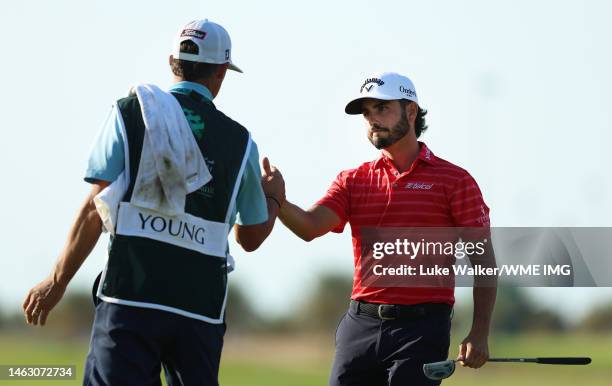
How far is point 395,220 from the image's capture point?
934 centimetres

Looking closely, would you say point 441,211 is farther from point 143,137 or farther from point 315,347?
point 315,347

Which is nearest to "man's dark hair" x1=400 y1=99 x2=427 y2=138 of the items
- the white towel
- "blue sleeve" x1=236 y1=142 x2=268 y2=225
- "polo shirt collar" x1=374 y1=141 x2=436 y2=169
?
"polo shirt collar" x1=374 y1=141 x2=436 y2=169

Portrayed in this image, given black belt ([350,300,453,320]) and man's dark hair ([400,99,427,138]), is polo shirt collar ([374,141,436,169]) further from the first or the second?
black belt ([350,300,453,320])

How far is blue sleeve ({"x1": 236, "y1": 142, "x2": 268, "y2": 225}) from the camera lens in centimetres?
766

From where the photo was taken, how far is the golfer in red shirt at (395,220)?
9.19m

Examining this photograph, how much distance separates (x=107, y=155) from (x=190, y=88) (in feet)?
2.22

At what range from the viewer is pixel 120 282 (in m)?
7.20

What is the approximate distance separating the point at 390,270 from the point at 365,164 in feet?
2.85

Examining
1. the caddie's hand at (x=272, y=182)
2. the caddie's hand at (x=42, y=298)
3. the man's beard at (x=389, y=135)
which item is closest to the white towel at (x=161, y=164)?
the caddie's hand at (x=42, y=298)

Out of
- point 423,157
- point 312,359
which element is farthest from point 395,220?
point 312,359

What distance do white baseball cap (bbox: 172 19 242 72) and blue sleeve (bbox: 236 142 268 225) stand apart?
498 mm

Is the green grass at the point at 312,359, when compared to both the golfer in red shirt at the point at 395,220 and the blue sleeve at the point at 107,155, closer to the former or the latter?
the golfer in red shirt at the point at 395,220

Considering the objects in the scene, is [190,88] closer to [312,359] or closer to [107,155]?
[107,155]

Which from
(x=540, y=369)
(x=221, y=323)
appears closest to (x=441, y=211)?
(x=221, y=323)
